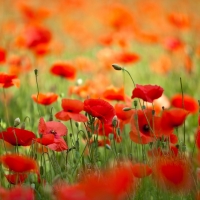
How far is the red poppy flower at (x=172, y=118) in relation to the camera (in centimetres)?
162

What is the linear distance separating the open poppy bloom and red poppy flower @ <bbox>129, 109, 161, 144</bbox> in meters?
0.25

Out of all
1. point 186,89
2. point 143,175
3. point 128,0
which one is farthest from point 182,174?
point 128,0

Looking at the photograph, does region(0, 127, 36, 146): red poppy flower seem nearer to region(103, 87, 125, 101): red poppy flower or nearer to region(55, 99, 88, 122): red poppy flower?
region(55, 99, 88, 122): red poppy flower

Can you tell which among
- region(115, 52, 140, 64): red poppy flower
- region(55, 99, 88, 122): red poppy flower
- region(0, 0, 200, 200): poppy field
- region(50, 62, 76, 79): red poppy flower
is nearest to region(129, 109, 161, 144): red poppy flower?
region(0, 0, 200, 200): poppy field

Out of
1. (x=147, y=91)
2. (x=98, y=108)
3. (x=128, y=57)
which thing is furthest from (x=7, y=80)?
(x=128, y=57)

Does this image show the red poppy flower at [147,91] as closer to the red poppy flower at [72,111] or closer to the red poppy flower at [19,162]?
the red poppy flower at [72,111]

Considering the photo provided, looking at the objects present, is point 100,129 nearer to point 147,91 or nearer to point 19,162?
point 147,91

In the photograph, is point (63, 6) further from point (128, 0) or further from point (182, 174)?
point (182, 174)

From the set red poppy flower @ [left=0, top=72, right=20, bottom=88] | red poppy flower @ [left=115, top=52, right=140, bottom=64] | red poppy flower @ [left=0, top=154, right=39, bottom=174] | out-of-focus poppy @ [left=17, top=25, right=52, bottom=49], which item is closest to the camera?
red poppy flower @ [left=0, top=154, right=39, bottom=174]

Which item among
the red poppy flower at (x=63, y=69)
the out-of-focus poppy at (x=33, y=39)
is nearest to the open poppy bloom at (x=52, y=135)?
the red poppy flower at (x=63, y=69)

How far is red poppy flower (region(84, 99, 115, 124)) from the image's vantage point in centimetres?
169

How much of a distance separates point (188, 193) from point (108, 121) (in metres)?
0.37

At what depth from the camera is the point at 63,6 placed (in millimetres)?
6414

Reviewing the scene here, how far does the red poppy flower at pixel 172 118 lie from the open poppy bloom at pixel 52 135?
1.11ft
